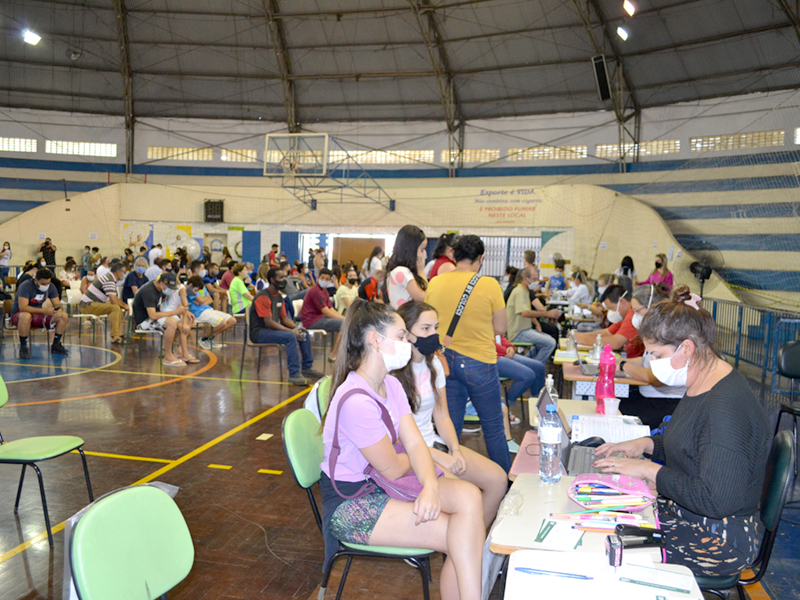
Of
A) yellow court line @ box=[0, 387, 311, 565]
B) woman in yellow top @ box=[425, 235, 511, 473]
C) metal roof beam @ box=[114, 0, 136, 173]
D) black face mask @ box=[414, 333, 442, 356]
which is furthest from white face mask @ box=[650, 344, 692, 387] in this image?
metal roof beam @ box=[114, 0, 136, 173]

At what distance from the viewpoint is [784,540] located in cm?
340

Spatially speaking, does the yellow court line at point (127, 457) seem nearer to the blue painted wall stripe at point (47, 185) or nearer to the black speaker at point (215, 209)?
the black speaker at point (215, 209)

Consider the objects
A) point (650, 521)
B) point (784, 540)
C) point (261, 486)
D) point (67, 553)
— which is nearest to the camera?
point (67, 553)

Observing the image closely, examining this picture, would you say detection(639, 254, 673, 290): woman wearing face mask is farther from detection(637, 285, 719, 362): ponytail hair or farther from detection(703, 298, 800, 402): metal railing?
detection(637, 285, 719, 362): ponytail hair

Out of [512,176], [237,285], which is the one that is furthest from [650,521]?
[512,176]

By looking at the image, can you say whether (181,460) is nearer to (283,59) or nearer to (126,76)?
(283,59)

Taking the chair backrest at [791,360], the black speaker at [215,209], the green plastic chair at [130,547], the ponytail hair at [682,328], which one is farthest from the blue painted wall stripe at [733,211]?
the black speaker at [215,209]

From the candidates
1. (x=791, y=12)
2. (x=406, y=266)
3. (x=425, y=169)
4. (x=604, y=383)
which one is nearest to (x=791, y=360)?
(x=604, y=383)

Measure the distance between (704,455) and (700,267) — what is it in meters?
11.1

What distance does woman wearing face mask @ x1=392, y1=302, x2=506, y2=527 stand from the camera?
9.43ft

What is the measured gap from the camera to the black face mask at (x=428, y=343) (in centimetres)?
313

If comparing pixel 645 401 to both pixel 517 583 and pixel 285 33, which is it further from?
pixel 285 33

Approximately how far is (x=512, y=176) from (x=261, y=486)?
16.4 meters

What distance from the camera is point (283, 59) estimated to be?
18328 millimetres
